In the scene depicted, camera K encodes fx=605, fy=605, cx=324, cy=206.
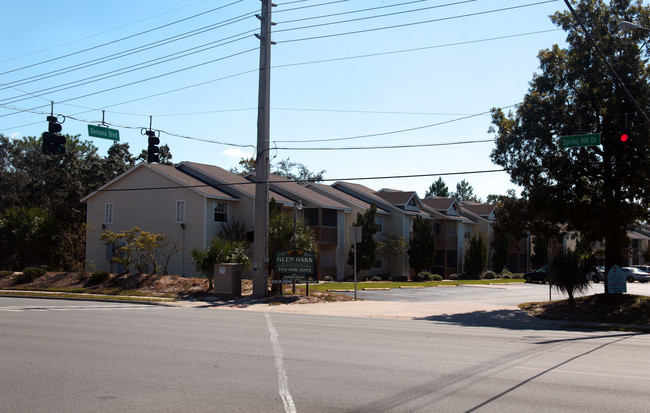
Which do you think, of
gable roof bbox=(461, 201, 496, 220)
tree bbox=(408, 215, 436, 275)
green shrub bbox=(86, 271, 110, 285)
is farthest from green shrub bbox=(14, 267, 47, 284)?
gable roof bbox=(461, 201, 496, 220)

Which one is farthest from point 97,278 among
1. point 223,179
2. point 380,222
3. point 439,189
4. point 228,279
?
point 439,189

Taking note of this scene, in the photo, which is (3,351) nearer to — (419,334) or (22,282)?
(419,334)

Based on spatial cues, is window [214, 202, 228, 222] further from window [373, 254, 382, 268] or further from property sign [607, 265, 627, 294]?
property sign [607, 265, 627, 294]

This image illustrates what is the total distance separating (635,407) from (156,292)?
24411 mm

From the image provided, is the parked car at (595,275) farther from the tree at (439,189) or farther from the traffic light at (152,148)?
the tree at (439,189)

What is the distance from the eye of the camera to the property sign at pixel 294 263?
2656 centimetres

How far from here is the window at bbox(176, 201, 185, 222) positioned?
128 feet

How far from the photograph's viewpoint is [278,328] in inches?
610

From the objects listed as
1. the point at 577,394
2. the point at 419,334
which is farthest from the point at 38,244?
the point at 577,394

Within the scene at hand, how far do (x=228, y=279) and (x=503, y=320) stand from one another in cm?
1188

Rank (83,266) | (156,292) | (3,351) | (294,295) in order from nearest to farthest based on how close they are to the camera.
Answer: (3,351) < (294,295) < (156,292) < (83,266)

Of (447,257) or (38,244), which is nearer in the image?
(38,244)

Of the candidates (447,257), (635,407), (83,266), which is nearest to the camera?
(635,407)

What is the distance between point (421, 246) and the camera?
164ft
